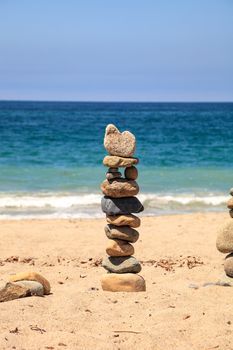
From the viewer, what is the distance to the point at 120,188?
9.96m

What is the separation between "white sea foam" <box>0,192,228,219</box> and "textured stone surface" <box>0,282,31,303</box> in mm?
8000

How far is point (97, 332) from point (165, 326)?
795 mm

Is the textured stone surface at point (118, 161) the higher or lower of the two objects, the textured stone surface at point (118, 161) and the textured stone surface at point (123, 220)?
the higher

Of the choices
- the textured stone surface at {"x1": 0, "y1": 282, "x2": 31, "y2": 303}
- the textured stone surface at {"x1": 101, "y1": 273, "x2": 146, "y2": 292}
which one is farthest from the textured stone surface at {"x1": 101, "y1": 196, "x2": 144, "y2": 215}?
the textured stone surface at {"x1": 0, "y1": 282, "x2": 31, "y2": 303}

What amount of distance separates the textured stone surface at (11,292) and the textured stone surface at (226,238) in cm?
294

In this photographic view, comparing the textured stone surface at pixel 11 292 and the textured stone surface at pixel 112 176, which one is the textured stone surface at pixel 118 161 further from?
the textured stone surface at pixel 11 292

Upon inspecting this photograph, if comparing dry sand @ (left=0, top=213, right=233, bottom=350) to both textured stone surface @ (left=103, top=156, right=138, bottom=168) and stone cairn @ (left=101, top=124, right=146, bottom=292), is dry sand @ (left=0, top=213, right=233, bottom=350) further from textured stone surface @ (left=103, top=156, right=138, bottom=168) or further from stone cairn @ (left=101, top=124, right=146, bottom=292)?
textured stone surface @ (left=103, top=156, right=138, bottom=168)

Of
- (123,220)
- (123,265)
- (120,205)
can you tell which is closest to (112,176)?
(120,205)

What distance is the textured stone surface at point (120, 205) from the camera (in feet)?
33.0

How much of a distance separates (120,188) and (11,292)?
6.66ft

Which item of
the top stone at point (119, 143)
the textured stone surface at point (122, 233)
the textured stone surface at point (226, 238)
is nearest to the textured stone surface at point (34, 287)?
the textured stone surface at point (122, 233)

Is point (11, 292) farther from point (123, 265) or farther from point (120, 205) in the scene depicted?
point (120, 205)

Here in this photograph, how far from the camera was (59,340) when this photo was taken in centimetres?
798

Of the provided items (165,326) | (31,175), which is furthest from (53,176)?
(165,326)
